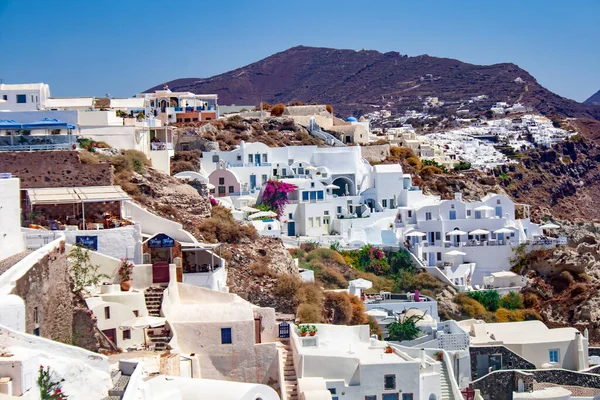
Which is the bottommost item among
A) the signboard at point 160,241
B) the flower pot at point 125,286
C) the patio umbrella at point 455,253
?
the patio umbrella at point 455,253

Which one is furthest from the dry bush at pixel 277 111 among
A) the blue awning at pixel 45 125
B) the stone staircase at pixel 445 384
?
the stone staircase at pixel 445 384

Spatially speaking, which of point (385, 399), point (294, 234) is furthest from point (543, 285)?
point (385, 399)

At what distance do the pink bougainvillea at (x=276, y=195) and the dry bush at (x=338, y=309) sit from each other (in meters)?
16.5

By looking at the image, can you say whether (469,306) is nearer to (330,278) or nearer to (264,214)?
(330,278)

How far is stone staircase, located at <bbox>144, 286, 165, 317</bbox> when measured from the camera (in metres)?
21.3

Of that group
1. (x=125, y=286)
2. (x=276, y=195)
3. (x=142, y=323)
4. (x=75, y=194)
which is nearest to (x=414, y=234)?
(x=276, y=195)

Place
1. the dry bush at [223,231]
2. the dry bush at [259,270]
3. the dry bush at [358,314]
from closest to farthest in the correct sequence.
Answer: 1. the dry bush at [259,270]
2. the dry bush at [358,314]
3. the dry bush at [223,231]

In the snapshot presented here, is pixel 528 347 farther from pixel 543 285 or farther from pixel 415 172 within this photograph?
pixel 415 172

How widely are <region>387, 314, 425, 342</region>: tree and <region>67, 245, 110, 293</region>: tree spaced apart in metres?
10.1

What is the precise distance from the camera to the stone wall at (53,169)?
2525 cm

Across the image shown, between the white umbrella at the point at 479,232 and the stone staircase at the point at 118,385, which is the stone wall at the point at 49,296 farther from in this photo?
the white umbrella at the point at 479,232

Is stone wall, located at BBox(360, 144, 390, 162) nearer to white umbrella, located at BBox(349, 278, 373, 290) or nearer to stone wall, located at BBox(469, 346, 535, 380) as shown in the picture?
white umbrella, located at BBox(349, 278, 373, 290)

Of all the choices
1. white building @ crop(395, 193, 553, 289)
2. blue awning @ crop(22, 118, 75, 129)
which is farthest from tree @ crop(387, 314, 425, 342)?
white building @ crop(395, 193, 553, 289)

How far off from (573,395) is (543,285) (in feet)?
48.2
